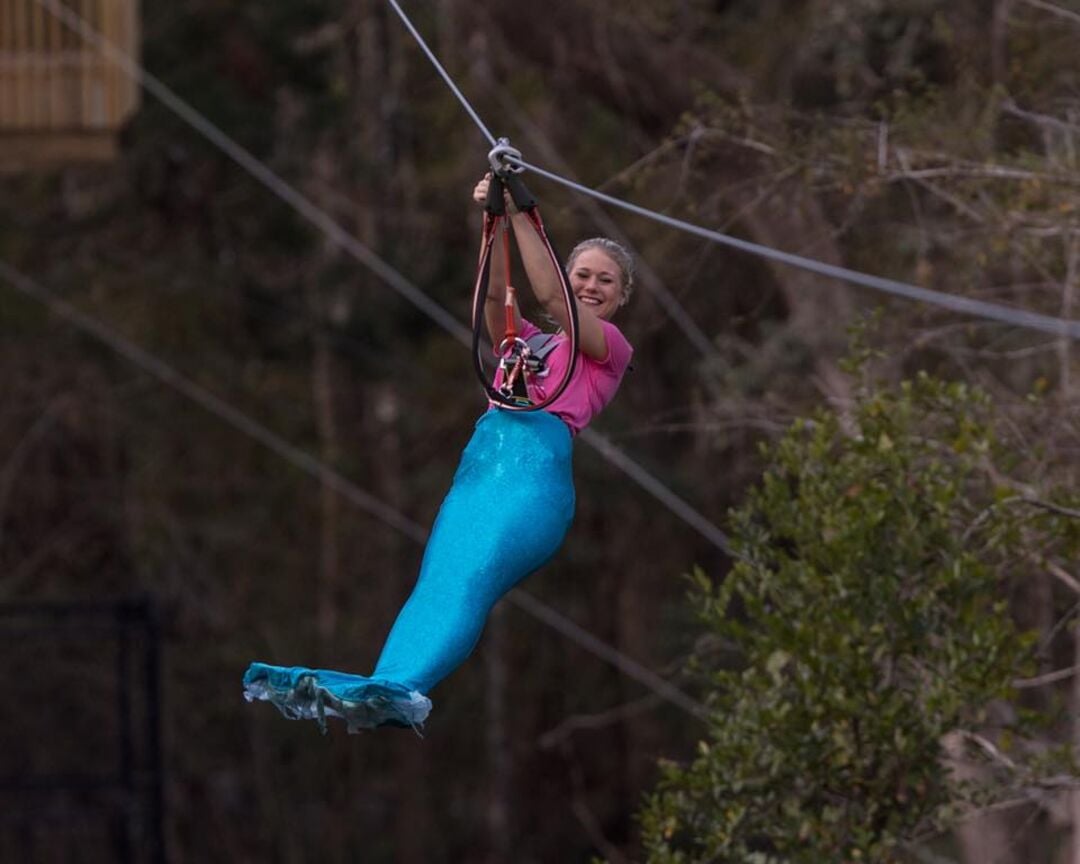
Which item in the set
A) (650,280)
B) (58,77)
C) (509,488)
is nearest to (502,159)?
(509,488)

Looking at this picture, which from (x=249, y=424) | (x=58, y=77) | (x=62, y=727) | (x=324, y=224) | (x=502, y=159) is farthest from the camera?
(x=62, y=727)

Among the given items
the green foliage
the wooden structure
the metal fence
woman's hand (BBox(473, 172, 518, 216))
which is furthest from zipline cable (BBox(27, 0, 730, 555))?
woman's hand (BBox(473, 172, 518, 216))

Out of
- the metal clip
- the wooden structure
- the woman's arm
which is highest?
the wooden structure

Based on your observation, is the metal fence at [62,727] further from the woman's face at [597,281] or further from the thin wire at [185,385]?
the woman's face at [597,281]

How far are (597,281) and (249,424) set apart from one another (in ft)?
44.7

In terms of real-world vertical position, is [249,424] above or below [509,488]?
below

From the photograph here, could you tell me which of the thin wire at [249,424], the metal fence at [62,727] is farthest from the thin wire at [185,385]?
the metal fence at [62,727]

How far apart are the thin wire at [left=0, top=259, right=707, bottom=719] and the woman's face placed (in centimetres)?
1229

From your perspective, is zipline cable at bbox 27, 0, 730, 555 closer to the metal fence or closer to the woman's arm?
the metal fence

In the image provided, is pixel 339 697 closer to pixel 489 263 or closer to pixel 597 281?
pixel 489 263

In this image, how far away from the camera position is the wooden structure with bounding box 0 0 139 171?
1176 cm

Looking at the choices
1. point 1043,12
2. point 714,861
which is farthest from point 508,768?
point 714,861

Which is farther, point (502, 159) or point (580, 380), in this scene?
point (580, 380)

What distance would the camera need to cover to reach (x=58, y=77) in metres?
11.8
